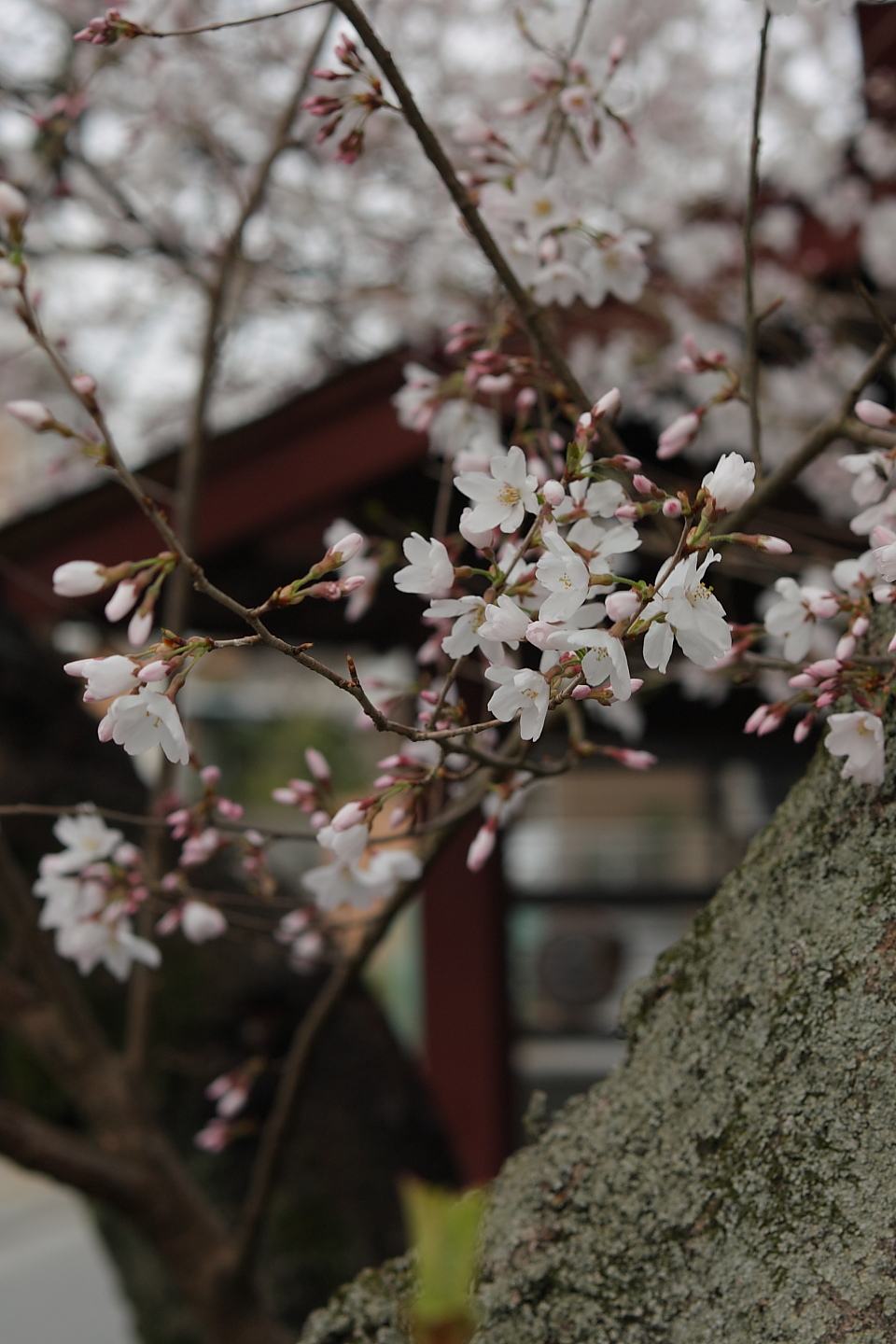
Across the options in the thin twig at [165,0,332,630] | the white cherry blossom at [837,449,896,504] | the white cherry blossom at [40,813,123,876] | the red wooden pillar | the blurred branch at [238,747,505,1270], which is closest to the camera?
the white cherry blossom at [837,449,896,504]

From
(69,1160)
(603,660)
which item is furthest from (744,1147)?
(69,1160)

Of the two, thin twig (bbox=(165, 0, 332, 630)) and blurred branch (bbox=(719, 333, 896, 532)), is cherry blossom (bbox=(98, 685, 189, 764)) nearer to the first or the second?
blurred branch (bbox=(719, 333, 896, 532))

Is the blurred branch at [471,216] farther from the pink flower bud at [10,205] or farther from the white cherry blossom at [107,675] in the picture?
the white cherry blossom at [107,675]

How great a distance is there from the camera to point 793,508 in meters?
3.90

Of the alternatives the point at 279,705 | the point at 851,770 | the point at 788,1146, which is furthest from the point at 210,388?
the point at 279,705

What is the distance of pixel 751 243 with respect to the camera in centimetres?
116

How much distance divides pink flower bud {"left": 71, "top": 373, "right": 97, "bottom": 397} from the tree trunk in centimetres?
76

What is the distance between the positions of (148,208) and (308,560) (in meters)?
1.30

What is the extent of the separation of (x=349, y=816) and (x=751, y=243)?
0.76 meters

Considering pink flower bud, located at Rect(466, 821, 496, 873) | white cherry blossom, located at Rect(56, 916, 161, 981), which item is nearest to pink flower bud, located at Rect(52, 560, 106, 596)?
pink flower bud, located at Rect(466, 821, 496, 873)

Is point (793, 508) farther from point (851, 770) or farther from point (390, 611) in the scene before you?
point (851, 770)

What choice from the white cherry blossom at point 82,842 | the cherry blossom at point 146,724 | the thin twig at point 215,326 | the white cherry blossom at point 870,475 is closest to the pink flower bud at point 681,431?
the white cherry blossom at point 870,475

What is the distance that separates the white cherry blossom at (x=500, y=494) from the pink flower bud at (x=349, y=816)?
0.28 m

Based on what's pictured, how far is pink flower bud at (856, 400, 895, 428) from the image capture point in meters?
1.02
